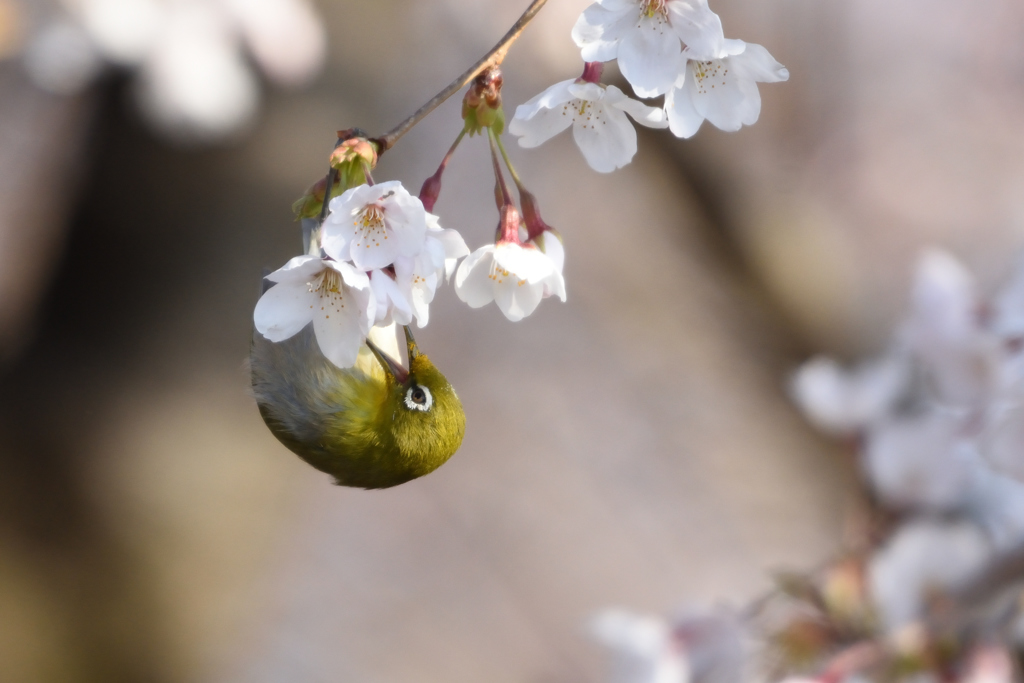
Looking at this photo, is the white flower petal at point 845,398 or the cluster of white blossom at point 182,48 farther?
the cluster of white blossom at point 182,48

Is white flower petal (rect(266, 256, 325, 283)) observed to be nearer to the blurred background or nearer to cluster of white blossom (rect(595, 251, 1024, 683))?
cluster of white blossom (rect(595, 251, 1024, 683))

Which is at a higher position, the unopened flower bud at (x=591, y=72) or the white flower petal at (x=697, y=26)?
the unopened flower bud at (x=591, y=72)

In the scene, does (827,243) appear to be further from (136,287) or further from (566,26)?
(136,287)

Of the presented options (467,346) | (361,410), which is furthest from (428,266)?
(467,346)

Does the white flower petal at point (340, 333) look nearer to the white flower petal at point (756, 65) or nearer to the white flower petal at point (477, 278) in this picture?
the white flower petal at point (477, 278)

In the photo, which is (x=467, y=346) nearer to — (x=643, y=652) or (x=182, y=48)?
(x=182, y=48)

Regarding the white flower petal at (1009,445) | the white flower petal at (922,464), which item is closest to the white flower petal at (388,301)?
the white flower petal at (1009,445)

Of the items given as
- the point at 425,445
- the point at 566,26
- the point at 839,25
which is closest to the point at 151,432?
the point at 566,26
